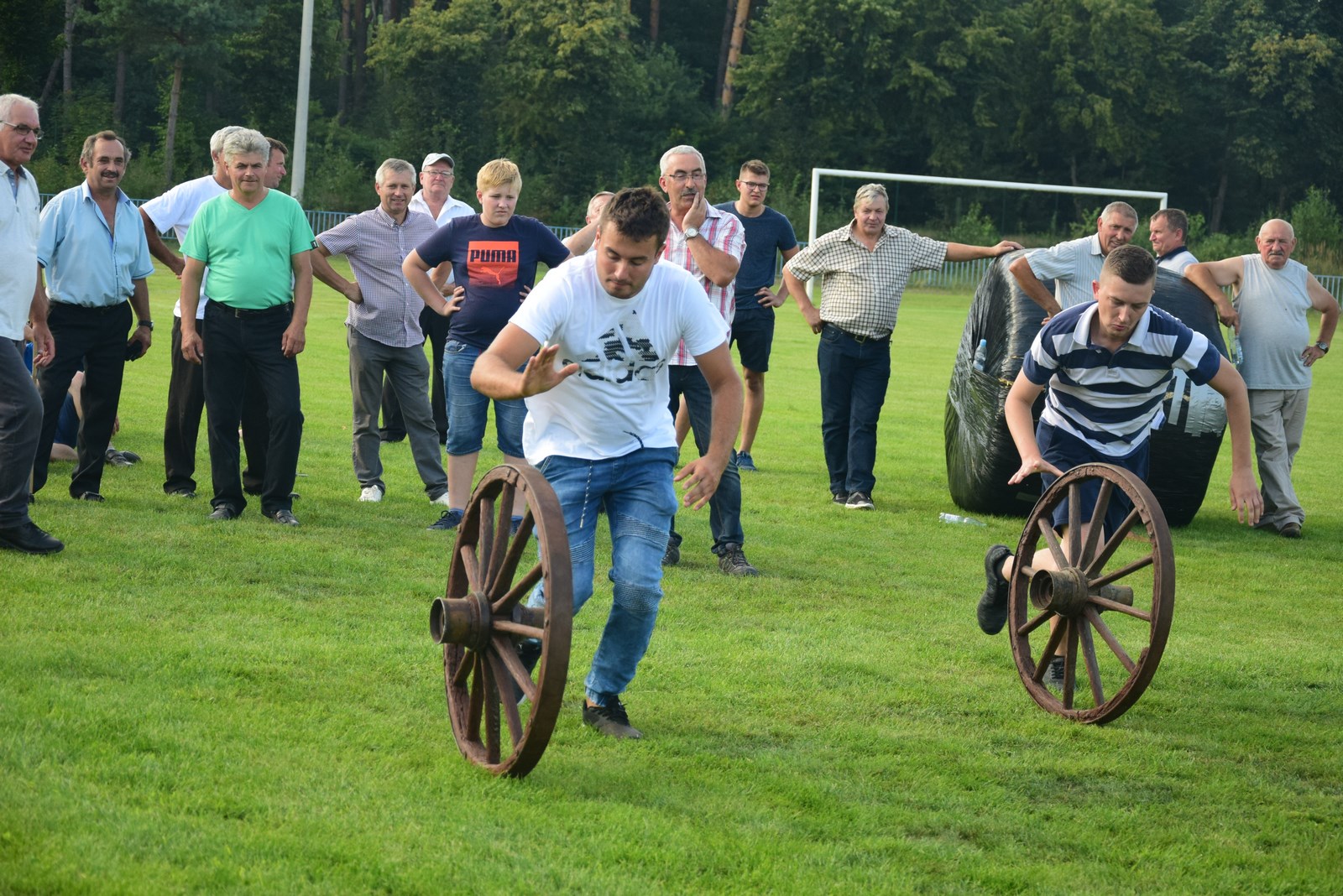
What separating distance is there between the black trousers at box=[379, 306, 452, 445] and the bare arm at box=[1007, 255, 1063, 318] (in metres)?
3.54

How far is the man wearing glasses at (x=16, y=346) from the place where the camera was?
22.5ft

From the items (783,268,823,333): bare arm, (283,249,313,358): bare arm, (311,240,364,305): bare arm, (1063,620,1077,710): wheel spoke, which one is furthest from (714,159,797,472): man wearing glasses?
(1063,620,1077,710): wheel spoke

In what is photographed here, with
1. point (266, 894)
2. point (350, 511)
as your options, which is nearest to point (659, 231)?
point (266, 894)

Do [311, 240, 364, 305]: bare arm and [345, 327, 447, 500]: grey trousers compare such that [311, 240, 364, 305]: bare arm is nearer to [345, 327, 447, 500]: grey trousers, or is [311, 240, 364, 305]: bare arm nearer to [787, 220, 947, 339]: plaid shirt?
[345, 327, 447, 500]: grey trousers

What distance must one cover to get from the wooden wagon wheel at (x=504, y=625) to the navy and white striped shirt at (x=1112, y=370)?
247cm

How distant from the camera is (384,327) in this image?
29.2 ft

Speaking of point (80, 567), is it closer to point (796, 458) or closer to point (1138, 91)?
point (796, 458)

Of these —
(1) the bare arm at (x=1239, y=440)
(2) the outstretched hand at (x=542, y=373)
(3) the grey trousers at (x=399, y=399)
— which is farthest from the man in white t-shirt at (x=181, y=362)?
(1) the bare arm at (x=1239, y=440)

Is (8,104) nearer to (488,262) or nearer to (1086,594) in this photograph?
(488,262)

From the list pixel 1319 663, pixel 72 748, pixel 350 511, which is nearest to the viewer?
pixel 72 748

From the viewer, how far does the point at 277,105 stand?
53531mm

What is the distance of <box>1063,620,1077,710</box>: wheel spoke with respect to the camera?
539cm

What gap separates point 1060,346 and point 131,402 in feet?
29.2

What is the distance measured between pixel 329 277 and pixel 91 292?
4.37 ft
